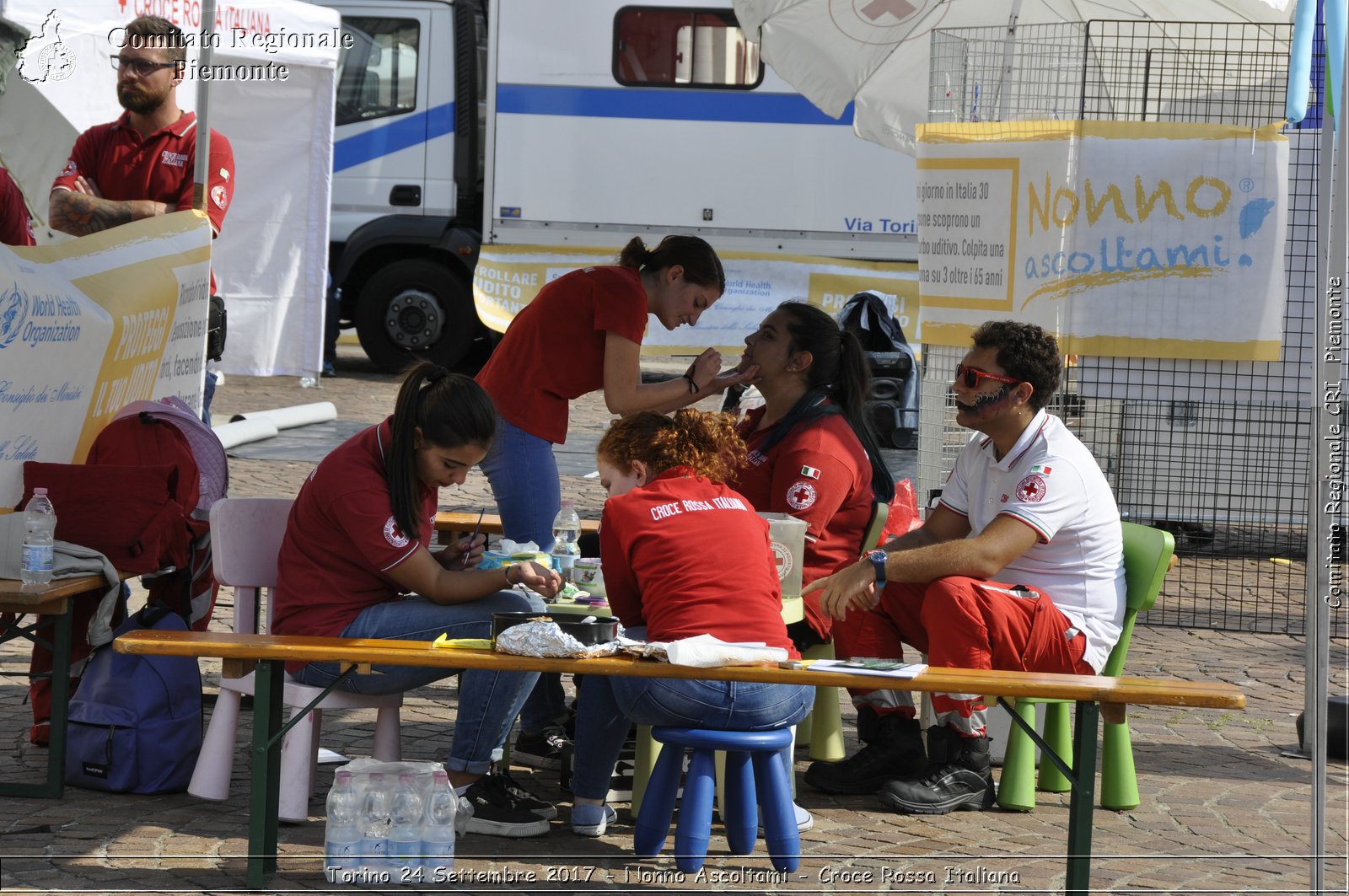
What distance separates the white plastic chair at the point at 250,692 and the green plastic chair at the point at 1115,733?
173 cm

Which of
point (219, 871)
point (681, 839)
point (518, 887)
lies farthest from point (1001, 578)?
point (219, 871)

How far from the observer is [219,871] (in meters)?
3.75

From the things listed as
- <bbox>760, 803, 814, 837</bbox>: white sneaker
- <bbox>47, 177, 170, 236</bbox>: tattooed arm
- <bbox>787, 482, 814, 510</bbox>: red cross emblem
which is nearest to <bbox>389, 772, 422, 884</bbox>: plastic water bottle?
<bbox>760, 803, 814, 837</bbox>: white sneaker

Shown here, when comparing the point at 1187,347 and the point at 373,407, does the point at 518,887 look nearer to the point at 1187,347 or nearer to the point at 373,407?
the point at 1187,347

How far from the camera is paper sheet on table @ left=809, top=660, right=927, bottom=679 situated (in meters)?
3.58

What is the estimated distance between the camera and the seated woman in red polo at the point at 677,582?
3713mm

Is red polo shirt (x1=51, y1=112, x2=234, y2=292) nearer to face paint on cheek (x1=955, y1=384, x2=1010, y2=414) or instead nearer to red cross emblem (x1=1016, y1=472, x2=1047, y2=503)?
face paint on cheek (x1=955, y1=384, x2=1010, y2=414)

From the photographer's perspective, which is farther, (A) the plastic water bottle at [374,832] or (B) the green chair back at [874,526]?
(B) the green chair back at [874,526]

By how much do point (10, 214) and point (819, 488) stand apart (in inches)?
118

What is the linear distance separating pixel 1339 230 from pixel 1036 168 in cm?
285

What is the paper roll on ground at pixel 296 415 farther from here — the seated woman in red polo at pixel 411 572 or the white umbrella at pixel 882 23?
the seated woman in red polo at pixel 411 572

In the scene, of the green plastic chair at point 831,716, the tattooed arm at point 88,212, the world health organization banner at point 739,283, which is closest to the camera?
the green plastic chair at point 831,716

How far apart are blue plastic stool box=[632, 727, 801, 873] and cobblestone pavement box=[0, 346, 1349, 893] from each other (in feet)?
0.28

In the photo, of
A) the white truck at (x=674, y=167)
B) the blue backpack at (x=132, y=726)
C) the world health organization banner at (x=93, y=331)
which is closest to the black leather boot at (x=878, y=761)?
the blue backpack at (x=132, y=726)
